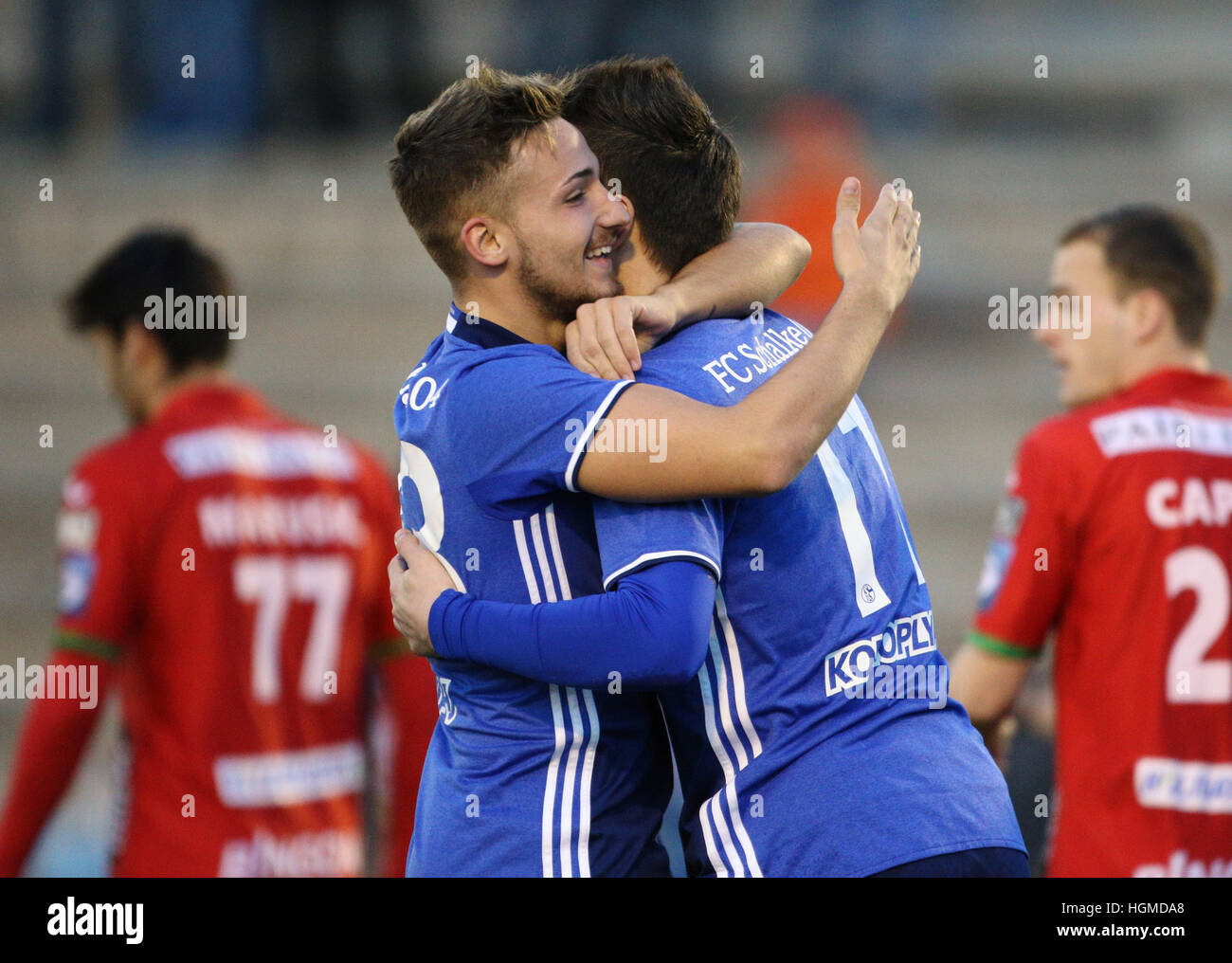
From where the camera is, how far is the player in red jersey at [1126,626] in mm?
3668

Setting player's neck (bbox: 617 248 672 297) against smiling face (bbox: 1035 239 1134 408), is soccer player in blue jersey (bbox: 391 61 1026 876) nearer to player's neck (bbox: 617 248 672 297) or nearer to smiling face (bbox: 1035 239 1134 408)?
player's neck (bbox: 617 248 672 297)

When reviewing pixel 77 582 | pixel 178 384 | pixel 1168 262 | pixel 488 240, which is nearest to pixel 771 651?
pixel 488 240

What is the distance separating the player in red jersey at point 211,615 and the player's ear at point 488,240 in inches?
73.9

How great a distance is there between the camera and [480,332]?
251 centimetres

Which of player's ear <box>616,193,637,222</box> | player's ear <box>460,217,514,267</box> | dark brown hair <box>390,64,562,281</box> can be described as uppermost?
dark brown hair <box>390,64,562,281</box>

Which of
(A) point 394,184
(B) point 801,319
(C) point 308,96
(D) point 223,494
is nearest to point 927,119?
(B) point 801,319

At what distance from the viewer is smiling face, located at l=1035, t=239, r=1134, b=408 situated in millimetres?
4031

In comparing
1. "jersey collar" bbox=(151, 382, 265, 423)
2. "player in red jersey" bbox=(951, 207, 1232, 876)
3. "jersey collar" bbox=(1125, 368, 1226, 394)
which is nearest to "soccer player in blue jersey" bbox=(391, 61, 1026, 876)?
"player in red jersey" bbox=(951, 207, 1232, 876)

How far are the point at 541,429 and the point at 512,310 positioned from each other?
353mm

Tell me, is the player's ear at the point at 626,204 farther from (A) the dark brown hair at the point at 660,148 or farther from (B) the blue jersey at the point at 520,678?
(B) the blue jersey at the point at 520,678

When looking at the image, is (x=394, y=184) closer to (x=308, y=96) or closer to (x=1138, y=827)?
(x=1138, y=827)

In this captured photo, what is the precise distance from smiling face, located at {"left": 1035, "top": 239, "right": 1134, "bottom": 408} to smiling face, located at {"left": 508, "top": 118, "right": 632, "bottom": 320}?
6.47 feet

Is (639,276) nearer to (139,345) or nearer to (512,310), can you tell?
(512,310)
